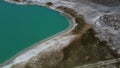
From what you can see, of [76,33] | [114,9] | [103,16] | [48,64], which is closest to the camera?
[48,64]

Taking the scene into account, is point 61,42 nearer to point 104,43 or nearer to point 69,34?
point 69,34

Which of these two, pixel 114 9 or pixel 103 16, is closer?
pixel 103 16

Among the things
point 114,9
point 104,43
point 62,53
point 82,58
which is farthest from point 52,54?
point 114,9

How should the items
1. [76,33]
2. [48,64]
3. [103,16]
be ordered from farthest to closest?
1. [103,16]
2. [76,33]
3. [48,64]

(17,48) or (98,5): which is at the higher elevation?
(98,5)

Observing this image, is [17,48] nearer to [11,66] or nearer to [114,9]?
[11,66]

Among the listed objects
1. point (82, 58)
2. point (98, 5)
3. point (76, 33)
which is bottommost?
point (82, 58)
